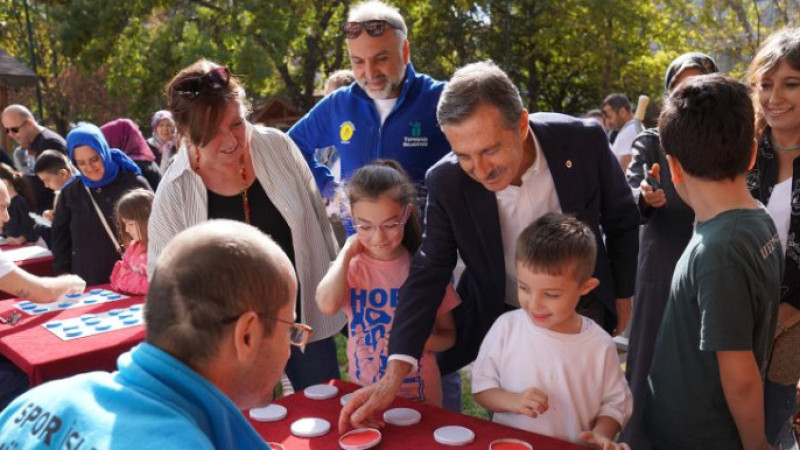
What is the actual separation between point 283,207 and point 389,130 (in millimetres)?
708

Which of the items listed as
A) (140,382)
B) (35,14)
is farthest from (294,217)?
(35,14)

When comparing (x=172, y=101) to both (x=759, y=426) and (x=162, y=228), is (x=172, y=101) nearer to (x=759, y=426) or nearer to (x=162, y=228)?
(x=162, y=228)

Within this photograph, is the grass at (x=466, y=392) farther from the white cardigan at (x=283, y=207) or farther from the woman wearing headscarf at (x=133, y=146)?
the woman wearing headscarf at (x=133, y=146)

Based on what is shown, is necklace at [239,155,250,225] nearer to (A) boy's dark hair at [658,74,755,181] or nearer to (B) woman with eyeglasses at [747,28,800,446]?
(A) boy's dark hair at [658,74,755,181]

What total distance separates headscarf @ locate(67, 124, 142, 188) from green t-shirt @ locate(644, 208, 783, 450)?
11.6 ft

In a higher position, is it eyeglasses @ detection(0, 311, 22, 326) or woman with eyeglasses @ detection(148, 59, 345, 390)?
woman with eyeglasses @ detection(148, 59, 345, 390)

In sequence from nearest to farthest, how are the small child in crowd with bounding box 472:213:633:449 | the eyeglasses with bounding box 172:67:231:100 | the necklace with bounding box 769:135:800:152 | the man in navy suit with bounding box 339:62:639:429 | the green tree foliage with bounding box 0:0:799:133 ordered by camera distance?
the small child in crowd with bounding box 472:213:633:449 → the man in navy suit with bounding box 339:62:639:429 → the necklace with bounding box 769:135:800:152 → the eyeglasses with bounding box 172:67:231:100 → the green tree foliage with bounding box 0:0:799:133

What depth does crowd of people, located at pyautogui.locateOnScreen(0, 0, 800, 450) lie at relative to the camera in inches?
41.1

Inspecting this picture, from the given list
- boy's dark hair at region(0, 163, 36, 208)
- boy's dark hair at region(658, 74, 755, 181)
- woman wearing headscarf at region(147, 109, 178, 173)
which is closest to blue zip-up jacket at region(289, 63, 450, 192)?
boy's dark hair at region(658, 74, 755, 181)

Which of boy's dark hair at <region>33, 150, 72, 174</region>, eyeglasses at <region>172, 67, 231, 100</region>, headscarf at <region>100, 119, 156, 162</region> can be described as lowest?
boy's dark hair at <region>33, 150, 72, 174</region>

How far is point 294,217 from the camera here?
2.55 m

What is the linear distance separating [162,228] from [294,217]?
0.50 m

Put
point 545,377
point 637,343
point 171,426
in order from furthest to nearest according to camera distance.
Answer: point 637,343 < point 545,377 < point 171,426

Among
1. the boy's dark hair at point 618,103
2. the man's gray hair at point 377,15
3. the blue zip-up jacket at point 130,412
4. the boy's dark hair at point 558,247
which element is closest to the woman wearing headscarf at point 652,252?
the boy's dark hair at point 558,247
